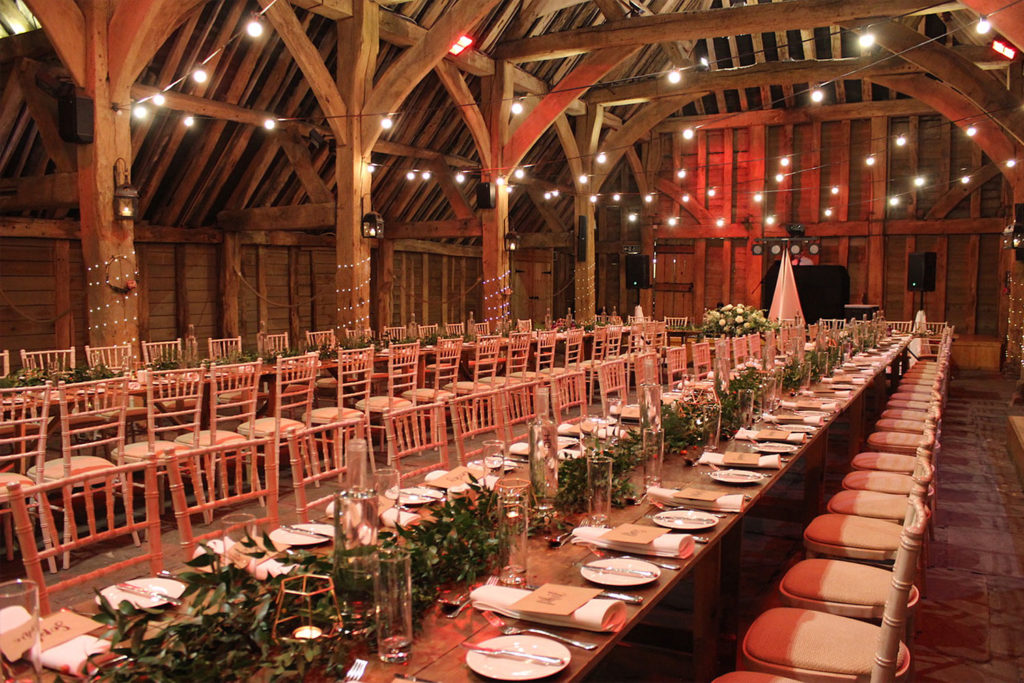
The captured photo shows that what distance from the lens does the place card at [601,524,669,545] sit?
2.12 metres

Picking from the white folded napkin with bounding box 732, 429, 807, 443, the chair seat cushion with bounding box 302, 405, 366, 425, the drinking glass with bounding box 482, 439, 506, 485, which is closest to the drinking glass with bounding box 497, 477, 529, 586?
the drinking glass with bounding box 482, 439, 506, 485

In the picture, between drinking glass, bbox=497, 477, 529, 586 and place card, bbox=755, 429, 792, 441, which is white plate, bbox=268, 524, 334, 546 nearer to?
drinking glass, bbox=497, 477, 529, 586

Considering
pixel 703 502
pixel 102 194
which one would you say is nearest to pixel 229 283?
pixel 102 194

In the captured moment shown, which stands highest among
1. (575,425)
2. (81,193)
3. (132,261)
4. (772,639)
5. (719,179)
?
(719,179)

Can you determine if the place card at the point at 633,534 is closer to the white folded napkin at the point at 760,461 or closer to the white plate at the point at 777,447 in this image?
the white folded napkin at the point at 760,461

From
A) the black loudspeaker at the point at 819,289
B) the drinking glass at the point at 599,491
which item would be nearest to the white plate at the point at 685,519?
the drinking glass at the point at 599,491

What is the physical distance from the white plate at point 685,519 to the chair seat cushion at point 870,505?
145 centimetres

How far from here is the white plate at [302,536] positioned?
6.95 feet

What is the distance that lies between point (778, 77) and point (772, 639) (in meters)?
12.5

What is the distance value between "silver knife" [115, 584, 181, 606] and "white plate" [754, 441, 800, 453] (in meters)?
2.50

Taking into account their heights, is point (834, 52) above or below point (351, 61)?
above

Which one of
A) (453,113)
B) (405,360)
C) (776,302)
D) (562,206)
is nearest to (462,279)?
(562,206)

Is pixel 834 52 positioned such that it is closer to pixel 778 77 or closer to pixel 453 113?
pixel 778 77

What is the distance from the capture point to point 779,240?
1691cm
